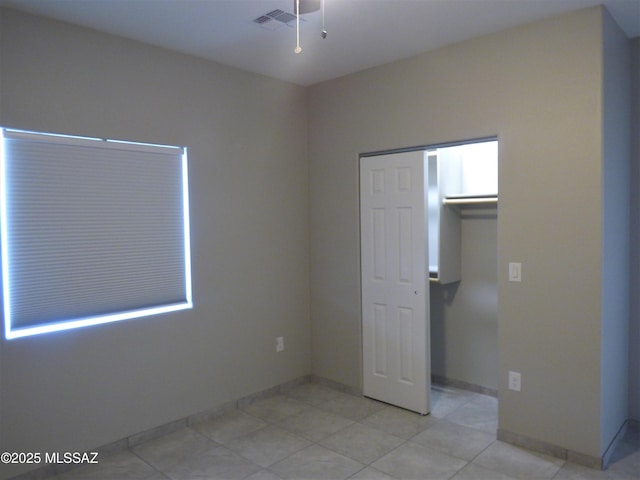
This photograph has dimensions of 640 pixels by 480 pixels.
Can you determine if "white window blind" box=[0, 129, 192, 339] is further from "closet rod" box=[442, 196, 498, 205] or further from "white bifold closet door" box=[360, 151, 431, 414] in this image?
"closet rod" box=[442, 196, 498, 205]

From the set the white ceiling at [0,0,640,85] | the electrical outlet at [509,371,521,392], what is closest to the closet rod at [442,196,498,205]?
the white ceiling at [0,0,640,85]

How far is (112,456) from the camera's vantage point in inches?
116

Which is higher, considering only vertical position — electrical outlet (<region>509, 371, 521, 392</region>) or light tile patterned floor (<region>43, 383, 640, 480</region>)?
electrical outlet (<region>509, 371, 521, 392</region>)

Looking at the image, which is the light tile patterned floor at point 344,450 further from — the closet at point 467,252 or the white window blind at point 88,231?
the white window blind at point 88,231

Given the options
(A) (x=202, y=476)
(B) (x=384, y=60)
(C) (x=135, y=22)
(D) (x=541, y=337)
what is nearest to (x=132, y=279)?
(A) (x=202, y=476)

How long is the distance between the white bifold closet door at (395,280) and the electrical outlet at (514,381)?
0.66 m

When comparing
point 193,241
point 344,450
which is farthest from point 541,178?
point 193,241

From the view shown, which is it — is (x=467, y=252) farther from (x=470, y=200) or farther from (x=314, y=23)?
(x=314, y=23)

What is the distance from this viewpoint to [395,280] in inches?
145

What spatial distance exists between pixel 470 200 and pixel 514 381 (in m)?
1.47

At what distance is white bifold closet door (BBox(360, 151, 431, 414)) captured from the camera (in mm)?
3527

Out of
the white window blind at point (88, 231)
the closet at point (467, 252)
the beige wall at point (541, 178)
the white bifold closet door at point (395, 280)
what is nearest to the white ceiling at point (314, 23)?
the beige wall at point (541, 178)

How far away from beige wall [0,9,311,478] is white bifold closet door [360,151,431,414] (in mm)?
676

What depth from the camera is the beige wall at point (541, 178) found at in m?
2.71
